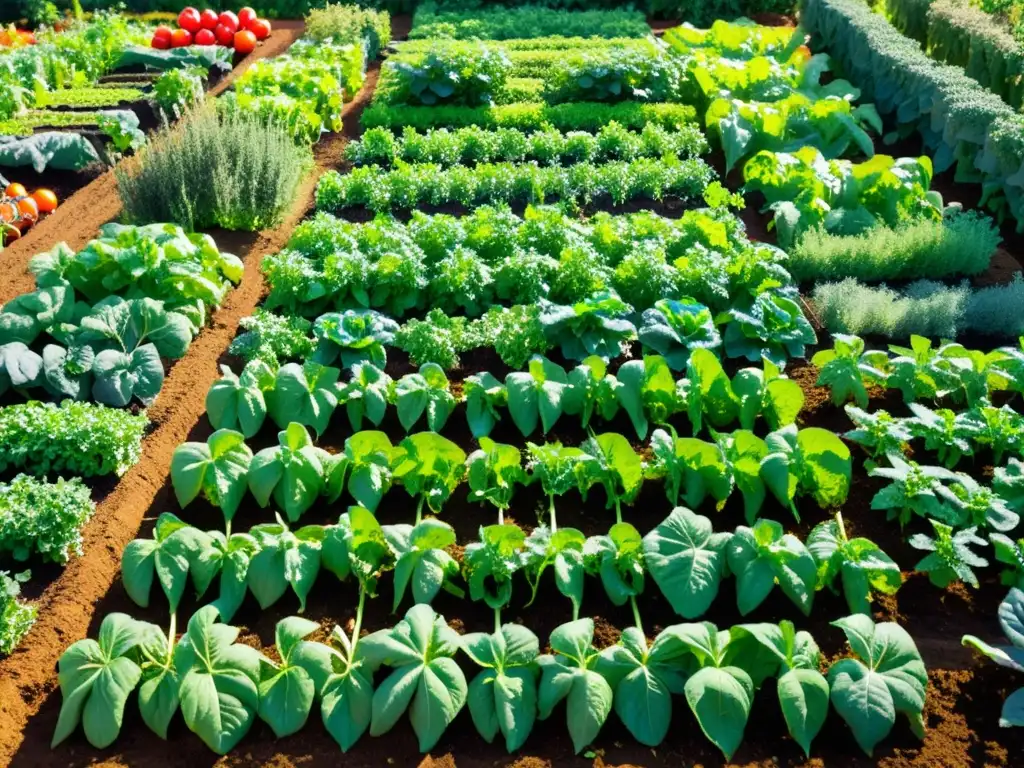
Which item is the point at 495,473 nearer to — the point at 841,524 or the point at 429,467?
the point at 429,467

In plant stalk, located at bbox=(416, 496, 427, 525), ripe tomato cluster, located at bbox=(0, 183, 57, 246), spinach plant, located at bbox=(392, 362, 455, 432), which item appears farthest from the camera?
ripe tomato cluster, located at bbox=(0, 183, 57, 246)

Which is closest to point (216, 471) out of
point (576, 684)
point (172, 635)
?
point (172, 635)

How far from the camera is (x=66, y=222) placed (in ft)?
28.6

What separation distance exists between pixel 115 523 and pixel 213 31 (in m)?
10.9

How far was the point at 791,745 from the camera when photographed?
4148mm

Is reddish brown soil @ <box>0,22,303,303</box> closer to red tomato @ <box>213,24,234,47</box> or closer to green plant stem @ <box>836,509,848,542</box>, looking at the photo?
red tomato @ <box>213,24,234,47</box>

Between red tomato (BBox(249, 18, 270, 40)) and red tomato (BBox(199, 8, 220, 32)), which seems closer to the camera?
red tomato (BBox(199, 8, 220, 32))

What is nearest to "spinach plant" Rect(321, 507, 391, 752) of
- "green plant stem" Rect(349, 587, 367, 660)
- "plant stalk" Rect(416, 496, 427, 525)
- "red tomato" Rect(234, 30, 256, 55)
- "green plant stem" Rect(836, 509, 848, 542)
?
"green plant stem" Rect(349, 587, 367, 660)

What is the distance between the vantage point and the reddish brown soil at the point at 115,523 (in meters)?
4.36

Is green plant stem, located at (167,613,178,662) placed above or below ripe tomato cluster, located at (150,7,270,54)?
below

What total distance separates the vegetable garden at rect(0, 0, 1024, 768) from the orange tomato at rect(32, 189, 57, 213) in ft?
0.26

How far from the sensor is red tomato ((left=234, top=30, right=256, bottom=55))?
13.9m

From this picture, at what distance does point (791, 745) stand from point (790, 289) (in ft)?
11.6

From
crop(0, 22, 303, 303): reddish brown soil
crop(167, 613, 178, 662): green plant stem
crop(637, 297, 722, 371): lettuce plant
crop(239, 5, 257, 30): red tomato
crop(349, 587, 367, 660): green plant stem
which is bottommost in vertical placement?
crop(0, 22, 303, 303): reddish brown soil
